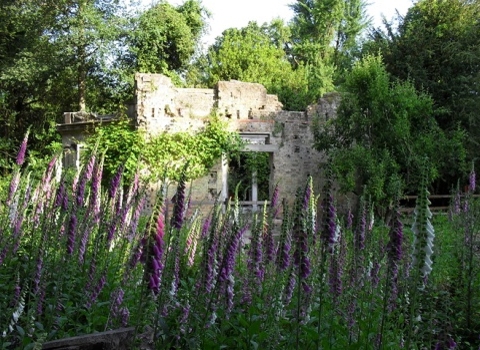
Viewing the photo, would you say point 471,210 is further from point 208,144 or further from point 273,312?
point 208,144

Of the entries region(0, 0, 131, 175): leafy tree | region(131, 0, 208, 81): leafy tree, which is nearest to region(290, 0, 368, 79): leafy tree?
region(131, 0, 208, 81): leafy tree

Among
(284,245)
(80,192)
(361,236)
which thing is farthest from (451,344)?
(80,192)

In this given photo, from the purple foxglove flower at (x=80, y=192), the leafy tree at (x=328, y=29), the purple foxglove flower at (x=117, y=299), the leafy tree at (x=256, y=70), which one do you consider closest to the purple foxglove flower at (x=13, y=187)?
the purple foxglove flower at (x=80, y=192)

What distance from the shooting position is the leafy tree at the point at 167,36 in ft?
74.4

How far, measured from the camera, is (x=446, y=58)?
62.8 feet

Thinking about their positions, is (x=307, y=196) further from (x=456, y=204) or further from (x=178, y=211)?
(x=456, y=204)

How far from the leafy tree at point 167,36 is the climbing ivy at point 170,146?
8.88 m

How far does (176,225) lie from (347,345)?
54.5 inches

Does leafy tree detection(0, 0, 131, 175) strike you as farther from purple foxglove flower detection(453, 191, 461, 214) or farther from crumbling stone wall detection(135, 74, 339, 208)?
purple foxglove flower detection(453, 191, 461, 214)

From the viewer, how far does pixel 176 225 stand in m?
2.68

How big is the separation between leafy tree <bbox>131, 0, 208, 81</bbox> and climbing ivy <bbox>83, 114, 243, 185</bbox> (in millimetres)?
8881

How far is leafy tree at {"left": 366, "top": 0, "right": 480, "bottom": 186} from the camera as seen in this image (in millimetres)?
18266

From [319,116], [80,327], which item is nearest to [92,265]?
[80,327]

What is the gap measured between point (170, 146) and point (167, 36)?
1216 cm
